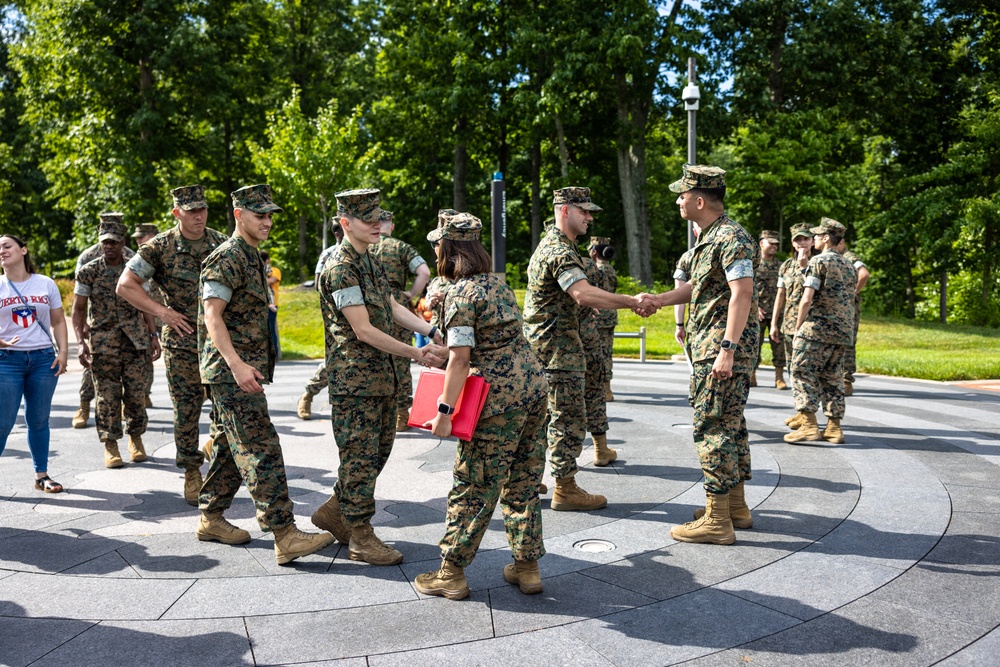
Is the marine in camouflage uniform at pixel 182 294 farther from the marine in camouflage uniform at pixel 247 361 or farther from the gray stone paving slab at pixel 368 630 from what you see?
the gray stone paving slab at pixel 368 630

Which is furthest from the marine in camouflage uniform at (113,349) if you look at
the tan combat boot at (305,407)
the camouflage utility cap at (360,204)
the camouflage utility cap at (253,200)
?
the camouflage utility cap at (360,204)

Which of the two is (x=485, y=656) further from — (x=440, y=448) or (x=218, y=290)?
(x=440, y=448)

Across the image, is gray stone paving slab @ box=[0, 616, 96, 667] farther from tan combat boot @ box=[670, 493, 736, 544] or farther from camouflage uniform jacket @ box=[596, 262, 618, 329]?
camouflage uniform jacket @ box=[596, 262, 618, 329]

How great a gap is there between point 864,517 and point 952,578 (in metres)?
1.12

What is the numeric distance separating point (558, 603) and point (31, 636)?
2.61 metres

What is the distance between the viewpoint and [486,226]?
3956 cm

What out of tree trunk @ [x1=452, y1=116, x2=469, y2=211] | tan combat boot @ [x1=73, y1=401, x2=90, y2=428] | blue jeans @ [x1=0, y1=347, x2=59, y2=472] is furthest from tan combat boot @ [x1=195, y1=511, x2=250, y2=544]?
tree trunk @ [x1=452, y1=116, x2=469, y2=211]

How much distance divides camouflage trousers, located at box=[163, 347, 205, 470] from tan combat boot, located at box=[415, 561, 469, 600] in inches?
96.7

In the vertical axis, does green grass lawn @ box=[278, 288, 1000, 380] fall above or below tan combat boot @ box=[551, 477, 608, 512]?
above

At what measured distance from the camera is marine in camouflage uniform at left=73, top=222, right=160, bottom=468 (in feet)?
23.9

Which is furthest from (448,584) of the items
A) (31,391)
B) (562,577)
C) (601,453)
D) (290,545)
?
(31,391)

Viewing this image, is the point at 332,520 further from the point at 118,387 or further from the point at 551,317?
the point at 118,387

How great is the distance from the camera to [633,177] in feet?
99.5

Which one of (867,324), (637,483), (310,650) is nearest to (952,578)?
(637,483)
